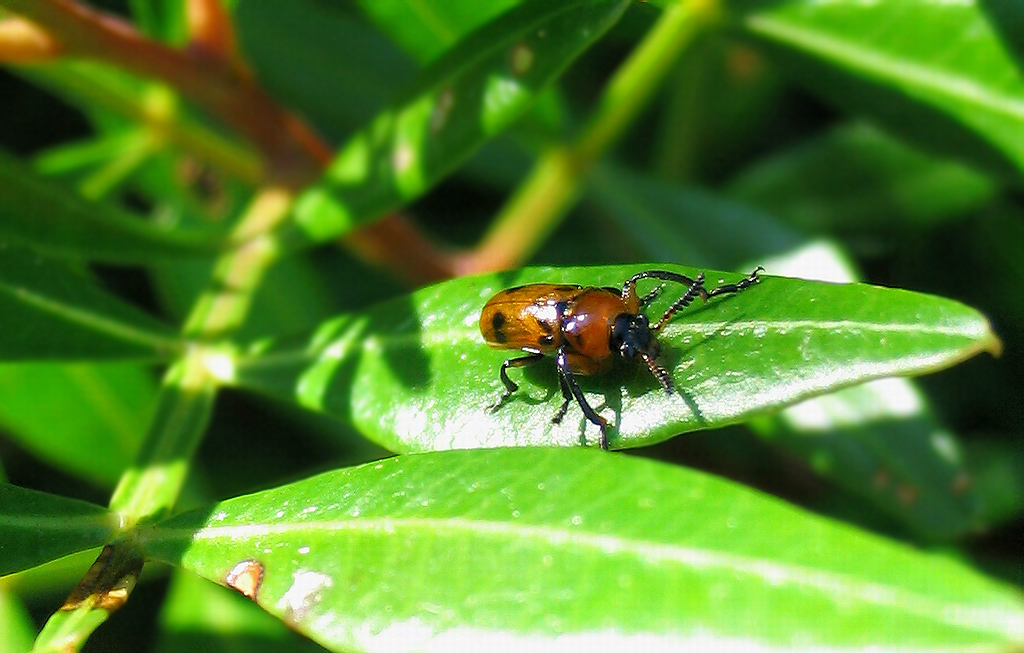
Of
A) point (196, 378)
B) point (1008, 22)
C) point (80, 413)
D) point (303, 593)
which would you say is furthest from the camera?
point (80, 413)

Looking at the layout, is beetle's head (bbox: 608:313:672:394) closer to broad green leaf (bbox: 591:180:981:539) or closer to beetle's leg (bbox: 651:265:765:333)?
beetle's leg (bbox: 651:265:765:333)

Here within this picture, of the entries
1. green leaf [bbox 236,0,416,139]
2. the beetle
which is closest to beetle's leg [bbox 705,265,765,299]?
the beetle

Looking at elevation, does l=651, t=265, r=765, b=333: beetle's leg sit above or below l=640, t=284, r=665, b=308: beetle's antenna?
below

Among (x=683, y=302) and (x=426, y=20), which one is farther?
(x=426, y=20)

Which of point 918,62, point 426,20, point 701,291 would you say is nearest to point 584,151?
point 426,20

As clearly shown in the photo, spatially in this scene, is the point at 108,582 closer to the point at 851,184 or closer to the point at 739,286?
the point at 739,286

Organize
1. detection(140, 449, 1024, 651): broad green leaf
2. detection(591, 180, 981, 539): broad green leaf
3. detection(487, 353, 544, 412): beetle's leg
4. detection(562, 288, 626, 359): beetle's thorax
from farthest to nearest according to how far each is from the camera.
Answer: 1. detection(591, 180, 981, 539): broad green leaf
2. detection(562, 288, 626, 359): beetle's thorax
3. detection(487, 353, 544, 412): beetle's leg
4. detection(140, 449, 1024, 651): broad green leaf
